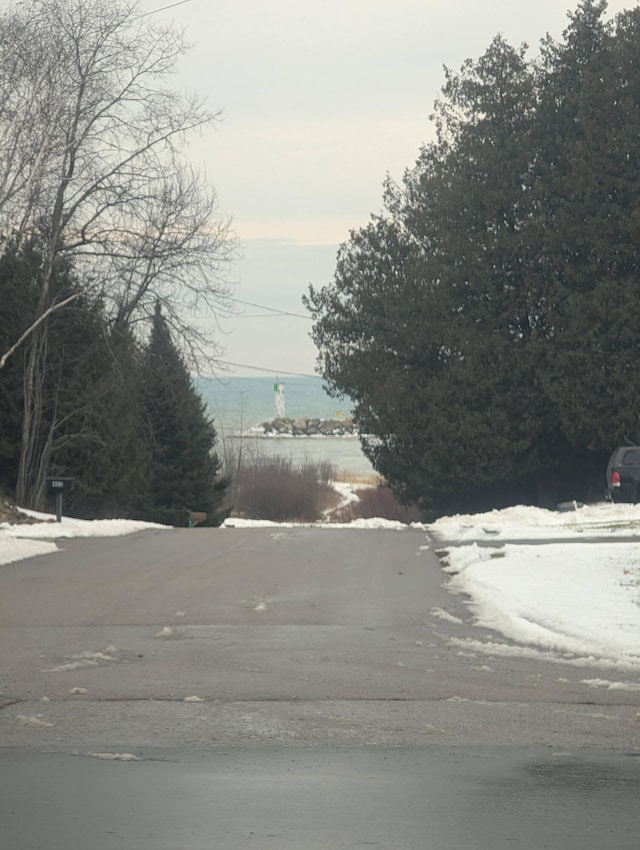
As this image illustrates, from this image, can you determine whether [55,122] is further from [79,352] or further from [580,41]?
[580,41]

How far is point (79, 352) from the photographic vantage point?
4194 cm

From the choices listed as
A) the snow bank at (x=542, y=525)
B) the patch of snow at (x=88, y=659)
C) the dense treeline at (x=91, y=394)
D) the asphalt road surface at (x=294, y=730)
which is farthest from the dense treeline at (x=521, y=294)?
the patch of snow at (x=88, y=659)

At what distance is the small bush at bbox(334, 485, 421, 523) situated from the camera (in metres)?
62.1

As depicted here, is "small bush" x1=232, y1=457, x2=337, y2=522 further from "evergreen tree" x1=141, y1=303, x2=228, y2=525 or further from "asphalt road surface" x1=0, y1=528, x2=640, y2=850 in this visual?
"asphalt road surface" x1=0, y1=528, x2=640, y2=850

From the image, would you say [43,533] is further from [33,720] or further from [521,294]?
[521,294]

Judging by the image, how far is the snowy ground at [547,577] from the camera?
37.0ft

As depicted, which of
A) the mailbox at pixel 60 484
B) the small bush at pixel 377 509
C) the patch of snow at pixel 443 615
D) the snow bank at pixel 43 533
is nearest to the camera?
the patch of snow at pixel 443 615

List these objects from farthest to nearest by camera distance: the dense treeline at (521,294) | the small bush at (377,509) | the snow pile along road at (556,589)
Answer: the small bush at (377,509) < the dense treeline at (521,294) < the snow pile along road at (556,589)

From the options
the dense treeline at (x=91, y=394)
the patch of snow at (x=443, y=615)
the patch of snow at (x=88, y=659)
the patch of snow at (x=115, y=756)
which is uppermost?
the dense treeline at (x=91, y=394)

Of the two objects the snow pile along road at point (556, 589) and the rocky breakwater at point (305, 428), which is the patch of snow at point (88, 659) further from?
the rocky breakwater at point (305, 428)

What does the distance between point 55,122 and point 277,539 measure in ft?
42.1

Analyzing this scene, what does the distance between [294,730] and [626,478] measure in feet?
82.1

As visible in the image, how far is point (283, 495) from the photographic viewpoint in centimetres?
6969

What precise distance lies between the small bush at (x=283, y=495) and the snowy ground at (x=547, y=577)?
40.7 m
